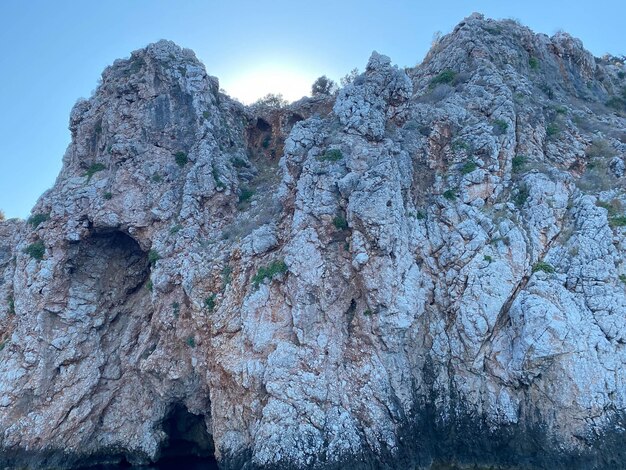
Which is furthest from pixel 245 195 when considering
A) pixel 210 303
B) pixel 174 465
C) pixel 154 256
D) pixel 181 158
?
pixel 174 465

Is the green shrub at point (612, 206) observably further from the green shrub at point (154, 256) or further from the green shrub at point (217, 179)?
the green shrub at point (154, 256)

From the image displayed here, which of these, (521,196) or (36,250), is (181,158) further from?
(521,196)

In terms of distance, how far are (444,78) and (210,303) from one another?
19.3 metres

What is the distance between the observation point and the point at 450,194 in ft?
70.2

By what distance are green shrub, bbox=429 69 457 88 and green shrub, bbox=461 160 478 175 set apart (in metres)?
7.42

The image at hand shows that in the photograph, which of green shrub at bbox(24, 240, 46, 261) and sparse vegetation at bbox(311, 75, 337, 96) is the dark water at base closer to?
green shrub at bbox(24, 240, 46, 261)

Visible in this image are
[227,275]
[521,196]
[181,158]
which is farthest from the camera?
[181,158]

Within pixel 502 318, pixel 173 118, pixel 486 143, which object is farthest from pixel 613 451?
pixel 173 118

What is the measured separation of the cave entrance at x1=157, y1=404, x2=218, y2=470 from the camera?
2239 cm

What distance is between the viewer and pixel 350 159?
21656 millimetres

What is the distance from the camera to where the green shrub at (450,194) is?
69.9ft

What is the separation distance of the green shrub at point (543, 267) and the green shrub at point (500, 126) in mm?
7621

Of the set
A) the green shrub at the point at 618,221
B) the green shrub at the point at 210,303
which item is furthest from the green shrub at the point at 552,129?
the green shrub at the point at 210,303

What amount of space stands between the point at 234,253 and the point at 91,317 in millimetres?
8583
